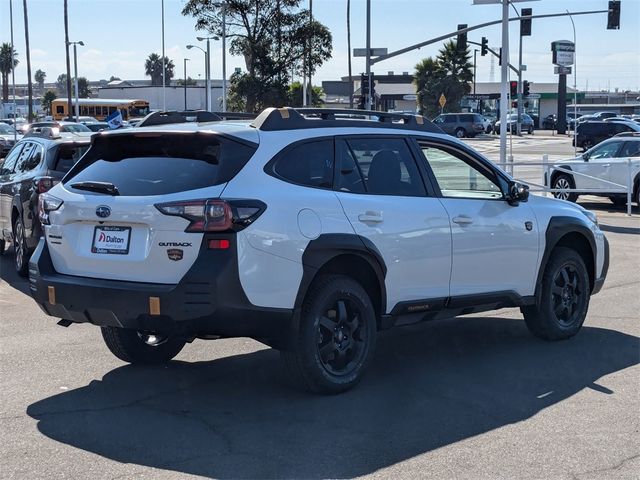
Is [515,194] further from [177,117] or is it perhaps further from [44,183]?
[44,183]

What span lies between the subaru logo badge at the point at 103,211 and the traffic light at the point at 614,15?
34.9 meters

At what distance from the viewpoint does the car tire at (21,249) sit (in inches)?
454

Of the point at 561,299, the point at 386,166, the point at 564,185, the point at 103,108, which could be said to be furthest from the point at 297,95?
the point at 386,166

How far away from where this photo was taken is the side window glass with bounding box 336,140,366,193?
21.0 ft

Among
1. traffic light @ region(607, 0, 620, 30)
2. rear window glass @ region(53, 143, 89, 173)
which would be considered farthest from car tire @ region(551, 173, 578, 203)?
traffic light @ region(607, 0, 620, 30)

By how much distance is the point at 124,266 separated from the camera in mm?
5766

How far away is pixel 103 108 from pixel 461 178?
76314 mm

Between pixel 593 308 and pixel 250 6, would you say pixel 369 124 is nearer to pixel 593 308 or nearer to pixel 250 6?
pixel 593 308

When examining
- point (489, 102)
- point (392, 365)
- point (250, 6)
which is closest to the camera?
point (392, 365)

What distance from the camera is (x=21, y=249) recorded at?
11.7m

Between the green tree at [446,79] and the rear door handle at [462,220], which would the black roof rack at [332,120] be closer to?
the rear door handle at [462,220]

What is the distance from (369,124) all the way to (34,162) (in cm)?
636

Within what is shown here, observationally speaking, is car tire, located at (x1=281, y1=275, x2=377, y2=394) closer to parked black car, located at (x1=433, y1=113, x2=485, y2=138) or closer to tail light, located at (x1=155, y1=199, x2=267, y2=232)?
tail light, located at (x1=155, y1=199, x2=267, y2=232)

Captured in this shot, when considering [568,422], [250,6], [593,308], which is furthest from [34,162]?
[250,6]
